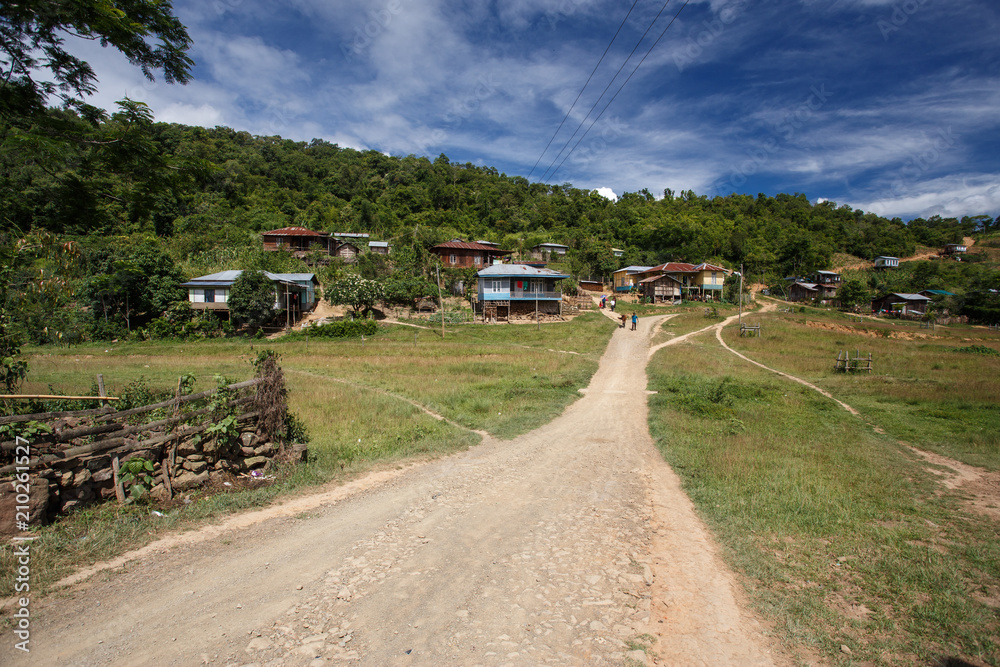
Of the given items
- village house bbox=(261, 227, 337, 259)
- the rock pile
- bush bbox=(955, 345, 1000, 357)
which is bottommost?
bush bbox=(955, 345, 1000, 357)

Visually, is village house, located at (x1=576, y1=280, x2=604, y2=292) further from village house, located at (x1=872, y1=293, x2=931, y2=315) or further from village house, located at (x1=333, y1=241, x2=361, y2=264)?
village house, located at (x1=872, y1=293, x2=931, y2=315)

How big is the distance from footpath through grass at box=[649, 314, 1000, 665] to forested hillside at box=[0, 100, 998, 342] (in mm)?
11690

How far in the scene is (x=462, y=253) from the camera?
196 ft

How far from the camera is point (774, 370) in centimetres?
2666

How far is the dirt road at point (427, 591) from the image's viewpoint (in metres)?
4.51

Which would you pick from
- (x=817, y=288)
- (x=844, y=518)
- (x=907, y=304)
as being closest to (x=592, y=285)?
(x=817, y=288)

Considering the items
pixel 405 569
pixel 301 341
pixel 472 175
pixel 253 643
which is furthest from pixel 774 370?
pixel 472 175

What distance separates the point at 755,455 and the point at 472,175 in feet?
377

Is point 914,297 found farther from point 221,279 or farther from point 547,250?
Result: point 221,279

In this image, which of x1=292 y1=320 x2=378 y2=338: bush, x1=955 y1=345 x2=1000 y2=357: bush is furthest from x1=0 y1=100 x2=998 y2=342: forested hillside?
x1=955 y1=345 x2=1000 y2=357: bush

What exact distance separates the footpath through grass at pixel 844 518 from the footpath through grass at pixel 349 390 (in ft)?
18.9

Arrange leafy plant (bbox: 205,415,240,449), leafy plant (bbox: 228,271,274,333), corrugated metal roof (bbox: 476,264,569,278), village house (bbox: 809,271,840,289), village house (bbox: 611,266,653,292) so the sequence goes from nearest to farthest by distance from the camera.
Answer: leafy plant (bbox: 205,415,240,449) < leafy plant (bbox: 228,271,274,333) < corrugated metal roof (bbox: 476,264,569,278) < village house (bbox: 611,266,653,292) < village house (bbox: 809,271,840,289)

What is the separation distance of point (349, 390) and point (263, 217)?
61770mm

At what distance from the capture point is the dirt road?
4.51 m
